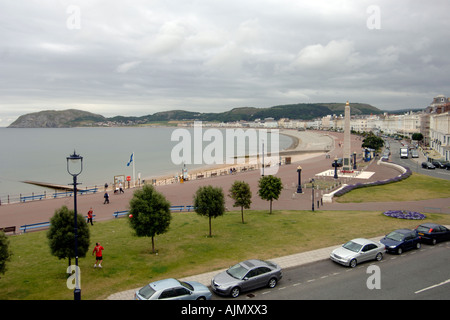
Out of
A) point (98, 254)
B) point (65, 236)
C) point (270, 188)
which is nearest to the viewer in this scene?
point (65, 236)

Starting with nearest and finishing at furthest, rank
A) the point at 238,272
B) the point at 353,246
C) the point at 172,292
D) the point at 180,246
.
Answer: the point at 172,292
the point at 238,272
the point at 353,246
the point at 180,246

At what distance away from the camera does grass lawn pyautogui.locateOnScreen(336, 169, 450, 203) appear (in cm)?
3073

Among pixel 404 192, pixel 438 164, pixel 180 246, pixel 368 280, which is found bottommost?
pixel 180 246

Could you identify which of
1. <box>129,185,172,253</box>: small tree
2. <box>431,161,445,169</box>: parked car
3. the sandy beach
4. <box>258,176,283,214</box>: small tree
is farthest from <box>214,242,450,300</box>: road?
<box>431,161,445,169</box>: parked car

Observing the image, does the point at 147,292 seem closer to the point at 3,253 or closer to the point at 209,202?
the point at 3,253

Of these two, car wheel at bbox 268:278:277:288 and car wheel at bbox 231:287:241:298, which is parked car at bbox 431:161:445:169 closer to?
car wheel at bbox 268:278:277:288

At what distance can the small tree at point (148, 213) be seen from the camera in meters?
15.9

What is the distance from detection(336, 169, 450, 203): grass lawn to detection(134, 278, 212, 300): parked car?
73.1 ft

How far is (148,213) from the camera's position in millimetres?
16000

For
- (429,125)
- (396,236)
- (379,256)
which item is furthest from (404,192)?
(429,125)

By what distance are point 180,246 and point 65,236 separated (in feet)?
20.0

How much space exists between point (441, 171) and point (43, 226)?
50.2m

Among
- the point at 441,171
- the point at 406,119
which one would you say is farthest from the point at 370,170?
the point at 406,119

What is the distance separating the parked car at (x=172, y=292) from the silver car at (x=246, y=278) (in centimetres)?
68
